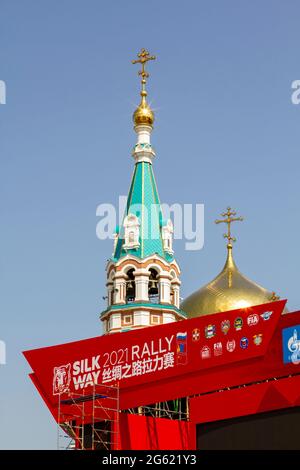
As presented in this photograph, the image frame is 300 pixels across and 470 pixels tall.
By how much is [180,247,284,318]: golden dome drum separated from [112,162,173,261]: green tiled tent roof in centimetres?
172

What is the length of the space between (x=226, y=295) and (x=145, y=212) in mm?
3570

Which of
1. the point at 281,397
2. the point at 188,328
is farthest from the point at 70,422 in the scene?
the point at 281,397

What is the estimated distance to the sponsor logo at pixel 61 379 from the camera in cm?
2505

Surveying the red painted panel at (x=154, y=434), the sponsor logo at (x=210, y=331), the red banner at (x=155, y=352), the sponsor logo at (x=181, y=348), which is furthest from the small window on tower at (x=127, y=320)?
the sponsor logo at (x=210, y=331)

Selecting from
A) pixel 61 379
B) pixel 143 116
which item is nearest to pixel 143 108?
pixel 143 116

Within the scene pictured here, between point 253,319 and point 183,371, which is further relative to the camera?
point 183,371

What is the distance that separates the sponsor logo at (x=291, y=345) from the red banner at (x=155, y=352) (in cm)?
37

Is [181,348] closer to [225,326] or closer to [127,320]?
[225,326]

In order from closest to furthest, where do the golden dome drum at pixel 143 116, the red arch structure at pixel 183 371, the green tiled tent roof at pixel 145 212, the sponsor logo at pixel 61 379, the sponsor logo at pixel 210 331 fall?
the red arch structure at pixel 183 371, the sponsor logo at pixel 210 331, the sponsor logo at pixel 61 379, the green tiled tent roof at pixel 145 212, the golden dome drum at pixel 143 116

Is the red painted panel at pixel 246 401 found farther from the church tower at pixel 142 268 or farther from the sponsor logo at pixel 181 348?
the church tower at pixel 142 268

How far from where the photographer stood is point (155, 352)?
2381cm

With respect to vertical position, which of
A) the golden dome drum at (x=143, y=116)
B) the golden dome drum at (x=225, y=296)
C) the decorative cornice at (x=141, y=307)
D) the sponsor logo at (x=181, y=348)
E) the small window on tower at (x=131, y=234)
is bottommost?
the sponsor logo at (x=181, y=348)
